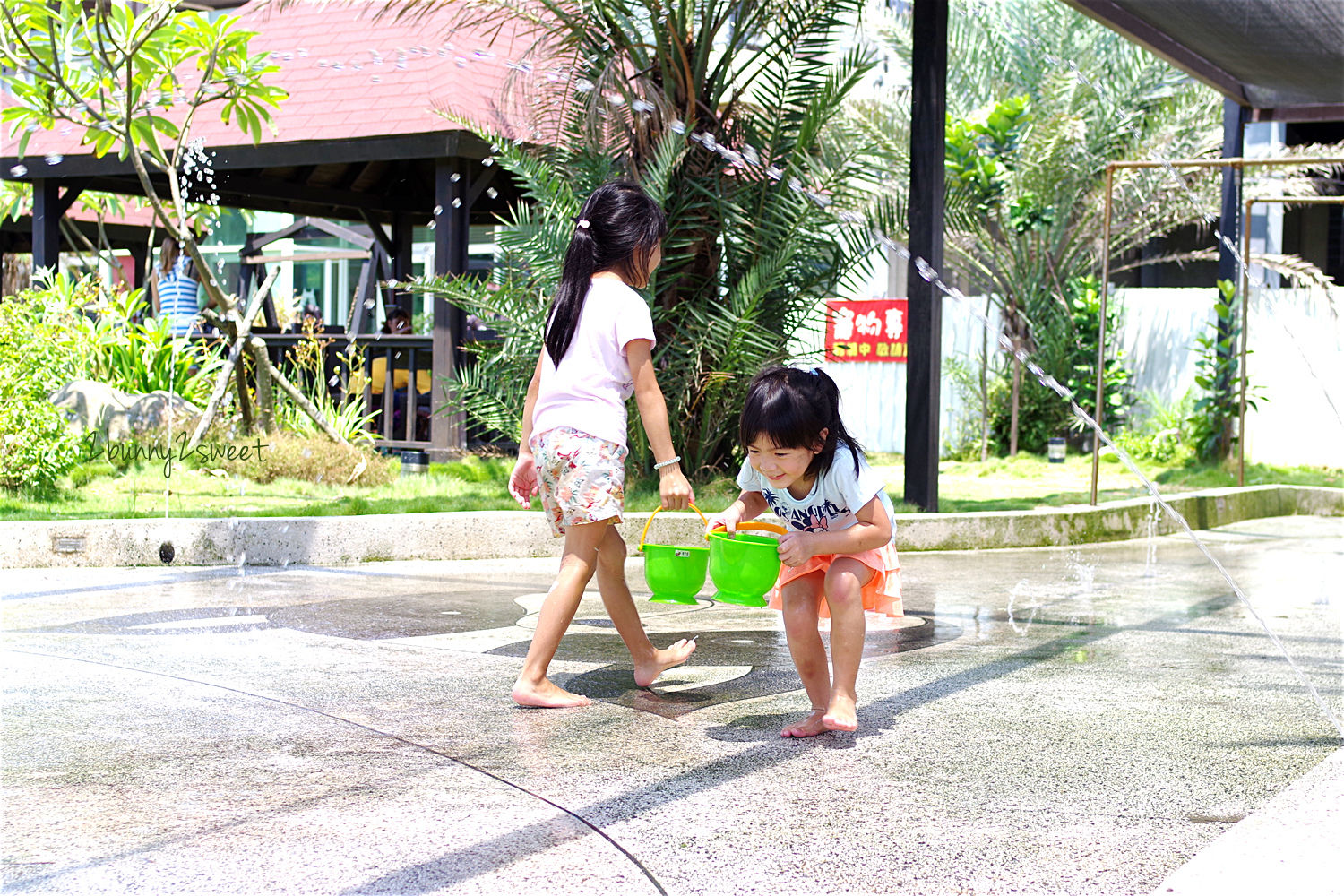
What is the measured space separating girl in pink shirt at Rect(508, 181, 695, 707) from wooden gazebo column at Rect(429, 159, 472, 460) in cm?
813

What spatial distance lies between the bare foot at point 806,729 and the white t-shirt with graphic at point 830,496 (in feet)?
1.78

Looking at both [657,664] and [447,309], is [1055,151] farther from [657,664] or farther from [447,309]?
[657,664]

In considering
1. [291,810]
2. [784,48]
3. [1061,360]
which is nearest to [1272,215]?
[1061,360]

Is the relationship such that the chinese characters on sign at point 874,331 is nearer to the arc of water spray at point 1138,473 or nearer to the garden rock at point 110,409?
the arc of water spray at point 1138,473

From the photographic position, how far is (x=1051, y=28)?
709 inches

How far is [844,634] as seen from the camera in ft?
12.7

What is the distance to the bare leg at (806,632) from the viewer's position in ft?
13.1

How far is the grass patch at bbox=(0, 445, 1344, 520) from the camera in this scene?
323 inches

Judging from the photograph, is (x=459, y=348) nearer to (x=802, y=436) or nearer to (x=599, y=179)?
(x=599, y=179)

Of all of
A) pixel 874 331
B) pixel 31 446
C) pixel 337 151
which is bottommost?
pixel 31 446

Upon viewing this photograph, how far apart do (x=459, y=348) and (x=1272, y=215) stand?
12.2m

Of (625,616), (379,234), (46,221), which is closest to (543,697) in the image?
(625,616)

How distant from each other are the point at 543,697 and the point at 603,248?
54.9 inches

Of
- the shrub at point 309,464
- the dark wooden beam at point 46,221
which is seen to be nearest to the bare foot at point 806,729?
the shrub at point 309,464
